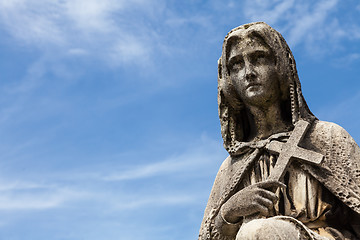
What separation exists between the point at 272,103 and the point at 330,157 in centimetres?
121

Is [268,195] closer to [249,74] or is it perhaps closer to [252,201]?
[252,201]

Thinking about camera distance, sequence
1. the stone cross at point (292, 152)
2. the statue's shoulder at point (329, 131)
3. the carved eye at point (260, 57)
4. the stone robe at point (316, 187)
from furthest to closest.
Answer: the carved eye at point (260, 57)
the statue's shoulder at point (329, 131)
the stone cross at point (292, 152)
the stone robe at point (316, 187)

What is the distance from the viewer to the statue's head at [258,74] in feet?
35.7

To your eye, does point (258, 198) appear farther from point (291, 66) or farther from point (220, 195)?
point (291, 66)

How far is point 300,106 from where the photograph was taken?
10742 mm

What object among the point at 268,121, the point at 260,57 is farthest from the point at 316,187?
the point at 260,57

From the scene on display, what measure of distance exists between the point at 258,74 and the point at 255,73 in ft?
0.15

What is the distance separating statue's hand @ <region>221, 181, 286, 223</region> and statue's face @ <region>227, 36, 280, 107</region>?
4.76ft

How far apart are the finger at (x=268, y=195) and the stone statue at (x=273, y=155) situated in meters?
0.01

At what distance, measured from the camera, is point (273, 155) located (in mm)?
10711

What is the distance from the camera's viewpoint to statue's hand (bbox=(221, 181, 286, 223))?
988 centimetres

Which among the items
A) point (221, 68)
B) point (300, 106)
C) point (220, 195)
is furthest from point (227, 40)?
point (220, 195)

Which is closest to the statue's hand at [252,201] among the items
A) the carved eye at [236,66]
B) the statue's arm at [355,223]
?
the statue's arm at [355,223]

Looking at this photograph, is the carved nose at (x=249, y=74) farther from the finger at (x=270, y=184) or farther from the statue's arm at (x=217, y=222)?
the finger at (x=270, y=184)
